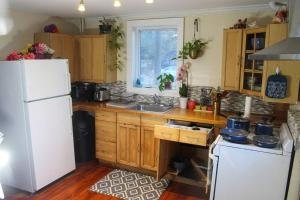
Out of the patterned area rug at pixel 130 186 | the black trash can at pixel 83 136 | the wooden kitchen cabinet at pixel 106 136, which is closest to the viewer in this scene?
the patterned area rug at pixel 130 186

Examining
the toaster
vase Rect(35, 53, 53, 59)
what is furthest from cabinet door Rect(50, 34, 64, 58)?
the toaster

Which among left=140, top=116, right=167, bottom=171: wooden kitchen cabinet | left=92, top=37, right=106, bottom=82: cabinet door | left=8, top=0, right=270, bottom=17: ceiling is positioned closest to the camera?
left=8, top=0, right=270, bottom=17: ceiling

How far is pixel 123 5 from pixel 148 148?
1.80 m

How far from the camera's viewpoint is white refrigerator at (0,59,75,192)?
2.64 metres

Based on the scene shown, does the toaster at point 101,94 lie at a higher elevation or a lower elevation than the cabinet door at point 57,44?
lower

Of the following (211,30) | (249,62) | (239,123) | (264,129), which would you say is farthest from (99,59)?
(264,129)

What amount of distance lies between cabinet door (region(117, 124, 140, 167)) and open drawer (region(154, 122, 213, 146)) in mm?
485

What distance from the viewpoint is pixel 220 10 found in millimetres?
3062

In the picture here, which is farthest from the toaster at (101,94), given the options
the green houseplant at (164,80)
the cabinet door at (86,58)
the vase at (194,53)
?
the vase at (194,53)

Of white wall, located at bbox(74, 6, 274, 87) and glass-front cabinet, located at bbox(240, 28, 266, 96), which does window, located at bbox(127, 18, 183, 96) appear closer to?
white wall, located at bbox(74, 6, 274, 87)

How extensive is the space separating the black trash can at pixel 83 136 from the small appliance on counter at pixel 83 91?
303 mm

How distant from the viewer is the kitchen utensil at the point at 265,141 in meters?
2.09

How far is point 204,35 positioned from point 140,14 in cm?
98

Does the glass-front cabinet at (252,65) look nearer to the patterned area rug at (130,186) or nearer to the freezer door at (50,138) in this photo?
the patterned area rug at (130,186)
